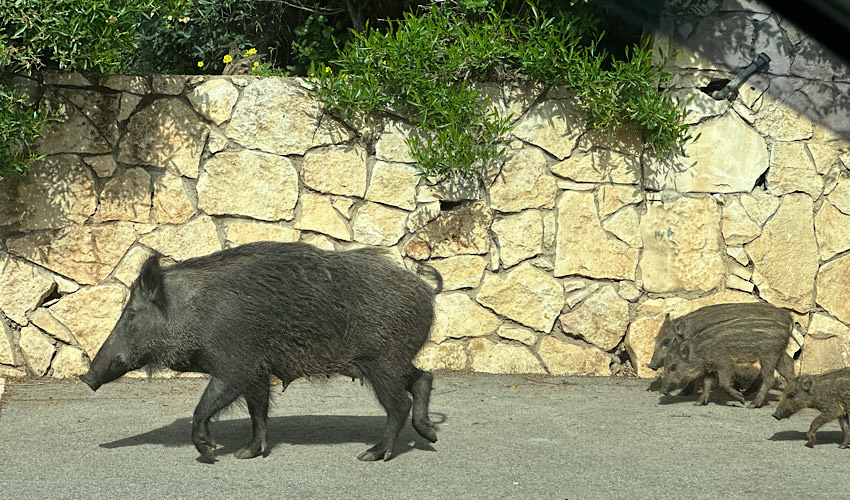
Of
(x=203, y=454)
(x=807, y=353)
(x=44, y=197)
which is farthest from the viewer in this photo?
(x=807, y=353)

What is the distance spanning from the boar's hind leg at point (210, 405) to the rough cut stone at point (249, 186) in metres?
2.42

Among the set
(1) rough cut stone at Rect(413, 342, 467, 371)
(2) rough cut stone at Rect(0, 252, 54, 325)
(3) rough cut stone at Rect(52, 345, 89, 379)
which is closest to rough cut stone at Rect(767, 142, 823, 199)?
(1) rough cut stone at Rect(413, 342, 467, 371)

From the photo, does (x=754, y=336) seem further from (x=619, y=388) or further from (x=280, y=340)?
(x=280, y=340)

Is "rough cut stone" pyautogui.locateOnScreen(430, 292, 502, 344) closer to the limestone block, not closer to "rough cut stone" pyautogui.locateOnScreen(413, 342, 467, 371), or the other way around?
"rough cut stone" pyautogui.locateOnScreen(413, 342, 467, 371)

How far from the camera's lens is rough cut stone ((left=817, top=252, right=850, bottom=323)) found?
23.9ft

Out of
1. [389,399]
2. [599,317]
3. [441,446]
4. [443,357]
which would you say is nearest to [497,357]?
[443,357]

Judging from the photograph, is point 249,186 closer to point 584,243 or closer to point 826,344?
point 584,243

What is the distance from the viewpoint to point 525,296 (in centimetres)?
722

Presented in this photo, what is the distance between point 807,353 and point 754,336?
3.61 feet

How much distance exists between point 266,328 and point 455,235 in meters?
2.60

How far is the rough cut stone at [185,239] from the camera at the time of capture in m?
6.94

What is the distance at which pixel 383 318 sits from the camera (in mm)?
4988

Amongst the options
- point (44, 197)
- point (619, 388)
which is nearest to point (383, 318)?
point (619, 388)

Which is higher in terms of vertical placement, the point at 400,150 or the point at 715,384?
the point at 400,150
